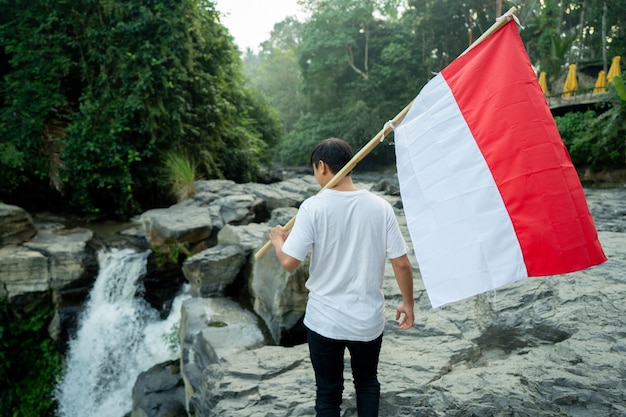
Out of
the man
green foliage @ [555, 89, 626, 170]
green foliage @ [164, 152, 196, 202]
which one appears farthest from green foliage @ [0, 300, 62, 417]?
green foliage @ [555, 89, 626, 170]

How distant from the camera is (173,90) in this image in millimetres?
10148

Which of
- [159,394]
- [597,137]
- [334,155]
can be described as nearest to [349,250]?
[334,155]

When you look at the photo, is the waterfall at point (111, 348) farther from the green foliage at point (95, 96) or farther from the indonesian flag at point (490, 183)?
the indonesian flag at point (490, 183)

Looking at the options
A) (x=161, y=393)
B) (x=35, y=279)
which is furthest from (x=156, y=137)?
(x=161, y=393)

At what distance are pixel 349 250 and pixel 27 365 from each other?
21.4 feet

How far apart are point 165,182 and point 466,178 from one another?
9.19m

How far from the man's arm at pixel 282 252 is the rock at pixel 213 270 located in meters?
3.84

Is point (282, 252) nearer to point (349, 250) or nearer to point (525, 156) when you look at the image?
point (349, 250)

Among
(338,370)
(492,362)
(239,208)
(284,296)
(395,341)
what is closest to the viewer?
(338,370)

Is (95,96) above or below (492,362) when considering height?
above

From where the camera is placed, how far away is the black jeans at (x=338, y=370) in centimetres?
208

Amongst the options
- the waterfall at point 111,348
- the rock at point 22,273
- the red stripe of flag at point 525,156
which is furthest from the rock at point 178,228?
the red stripe of flag at point 525,156

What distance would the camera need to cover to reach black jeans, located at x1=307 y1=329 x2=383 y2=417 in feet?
6.82

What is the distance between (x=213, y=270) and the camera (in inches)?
236
